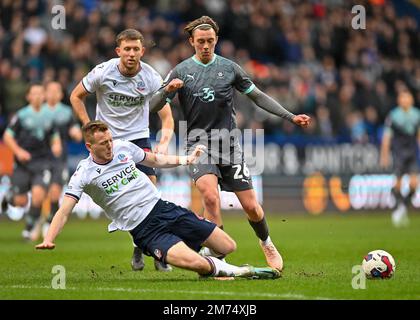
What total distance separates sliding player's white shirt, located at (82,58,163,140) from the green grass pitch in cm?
167

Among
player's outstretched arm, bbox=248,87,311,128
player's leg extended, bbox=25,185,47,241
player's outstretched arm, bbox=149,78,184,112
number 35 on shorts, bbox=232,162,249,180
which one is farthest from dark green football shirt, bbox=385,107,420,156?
player's outstretched arm, bbox=149,78,184,112

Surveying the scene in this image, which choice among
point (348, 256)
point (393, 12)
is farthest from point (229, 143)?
point (393, 12)

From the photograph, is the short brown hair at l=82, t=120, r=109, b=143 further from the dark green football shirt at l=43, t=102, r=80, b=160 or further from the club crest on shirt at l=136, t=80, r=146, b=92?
the dark green football shirt at l=43, t=102, r=80, b=160

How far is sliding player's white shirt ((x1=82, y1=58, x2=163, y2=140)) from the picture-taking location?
11.6 m

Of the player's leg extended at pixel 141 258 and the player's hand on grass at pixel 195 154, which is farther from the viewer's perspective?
the player's leg extended at pixel 141 258

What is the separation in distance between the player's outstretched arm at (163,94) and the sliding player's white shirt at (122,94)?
0.51ft

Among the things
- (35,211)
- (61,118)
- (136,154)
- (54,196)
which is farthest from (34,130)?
(136,154)

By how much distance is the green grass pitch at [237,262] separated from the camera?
30.3 feet

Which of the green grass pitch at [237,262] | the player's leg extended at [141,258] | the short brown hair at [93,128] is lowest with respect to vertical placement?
the green grass pitch at [237,262]

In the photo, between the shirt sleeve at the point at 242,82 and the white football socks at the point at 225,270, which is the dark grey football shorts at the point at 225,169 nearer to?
the shirt sleeve at the point at 242,82

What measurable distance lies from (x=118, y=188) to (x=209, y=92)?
1.81 meters

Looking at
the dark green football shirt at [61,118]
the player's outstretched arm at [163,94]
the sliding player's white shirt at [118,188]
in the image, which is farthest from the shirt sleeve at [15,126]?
the sliding player's white shirt at [118,188]
